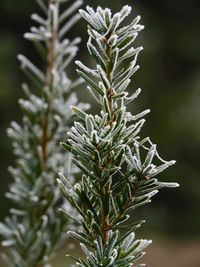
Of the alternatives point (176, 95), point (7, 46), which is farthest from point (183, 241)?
point (7, 46)

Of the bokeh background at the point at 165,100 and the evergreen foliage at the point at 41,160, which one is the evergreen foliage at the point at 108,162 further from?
the bokeh background at the point at 165,100

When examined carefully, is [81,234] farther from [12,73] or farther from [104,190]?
[12,73]

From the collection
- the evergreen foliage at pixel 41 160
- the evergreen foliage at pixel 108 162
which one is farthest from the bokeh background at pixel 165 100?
the evergreen foliage at pixel 108 162

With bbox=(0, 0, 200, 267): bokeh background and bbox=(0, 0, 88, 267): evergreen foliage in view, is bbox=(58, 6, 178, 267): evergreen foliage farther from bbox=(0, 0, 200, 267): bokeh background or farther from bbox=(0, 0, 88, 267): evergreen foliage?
bbox=(0, 0, 200, 267): bokeh background

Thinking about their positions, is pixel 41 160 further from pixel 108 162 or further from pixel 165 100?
pixel 165 100

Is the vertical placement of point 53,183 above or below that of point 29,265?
above

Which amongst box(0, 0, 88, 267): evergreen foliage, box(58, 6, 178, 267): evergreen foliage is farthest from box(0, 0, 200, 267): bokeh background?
box(58, 6, 178, 267): evergreen foliage
